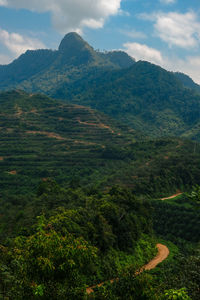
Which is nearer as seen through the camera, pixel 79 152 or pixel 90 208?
pixel 90 208

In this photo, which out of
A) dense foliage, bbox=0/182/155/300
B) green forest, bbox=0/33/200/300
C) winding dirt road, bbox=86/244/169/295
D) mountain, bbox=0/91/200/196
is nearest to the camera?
dense foliage, bbox=0/182/155/300

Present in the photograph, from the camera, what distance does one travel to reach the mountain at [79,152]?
189 ft

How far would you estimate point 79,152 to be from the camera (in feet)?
294

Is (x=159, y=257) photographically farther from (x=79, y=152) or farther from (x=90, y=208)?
(x=79, y=152)

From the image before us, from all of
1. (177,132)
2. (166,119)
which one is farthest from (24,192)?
(166,119)

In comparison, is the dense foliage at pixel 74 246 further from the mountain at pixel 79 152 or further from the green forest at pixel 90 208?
the mountain at pixel 79 152

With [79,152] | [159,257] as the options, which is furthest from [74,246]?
[79,152]

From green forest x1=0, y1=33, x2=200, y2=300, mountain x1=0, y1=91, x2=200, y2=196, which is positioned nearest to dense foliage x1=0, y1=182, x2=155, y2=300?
green forest x1=0, y1=33, x2=200, y2=300

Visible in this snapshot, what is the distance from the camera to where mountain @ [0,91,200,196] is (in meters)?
57.6

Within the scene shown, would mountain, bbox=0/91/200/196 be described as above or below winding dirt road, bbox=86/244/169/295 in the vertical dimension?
above

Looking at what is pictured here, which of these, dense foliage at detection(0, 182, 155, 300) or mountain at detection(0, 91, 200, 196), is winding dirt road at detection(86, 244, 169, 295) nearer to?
dense foliage at detection(0, 182, 155, 300)

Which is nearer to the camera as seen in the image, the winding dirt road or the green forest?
the green forest

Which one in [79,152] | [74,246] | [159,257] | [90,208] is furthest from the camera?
[79,152]

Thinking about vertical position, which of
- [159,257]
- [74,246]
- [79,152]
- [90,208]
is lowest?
[159,257]
